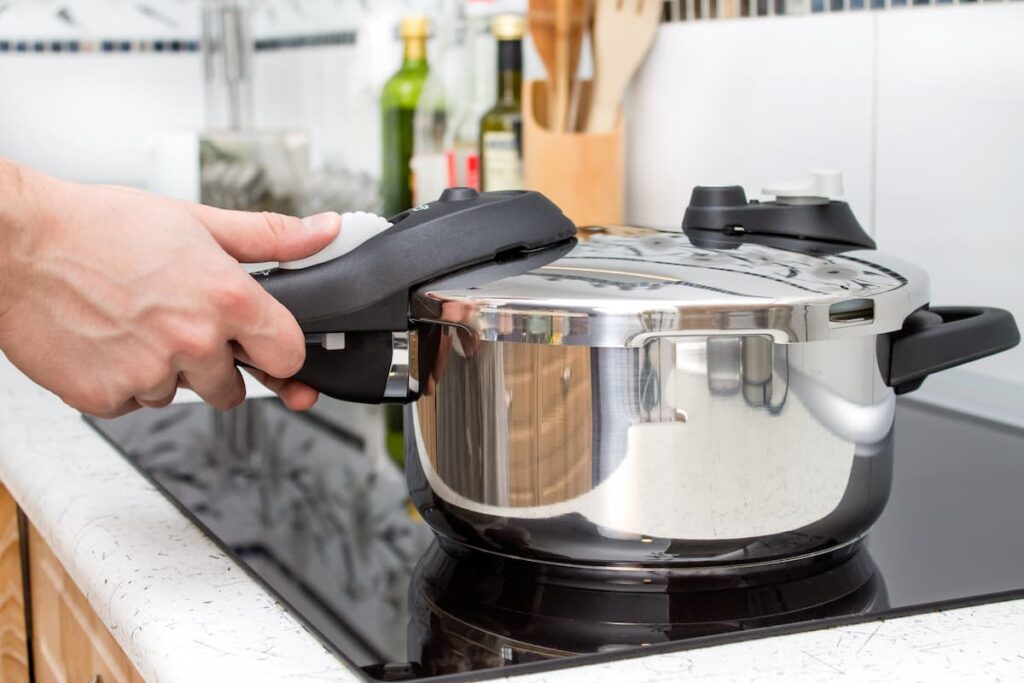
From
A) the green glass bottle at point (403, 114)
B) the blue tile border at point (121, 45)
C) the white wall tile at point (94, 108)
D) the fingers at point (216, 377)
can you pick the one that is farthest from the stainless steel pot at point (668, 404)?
the white wall tile at point (94, 108)

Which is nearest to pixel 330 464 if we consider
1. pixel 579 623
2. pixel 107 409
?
pixel 107 409

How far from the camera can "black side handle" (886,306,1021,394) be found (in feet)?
2.17

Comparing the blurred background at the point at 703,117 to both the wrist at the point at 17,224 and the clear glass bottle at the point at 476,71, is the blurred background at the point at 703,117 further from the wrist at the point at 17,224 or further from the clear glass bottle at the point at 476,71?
the wrist at the point at 17,224

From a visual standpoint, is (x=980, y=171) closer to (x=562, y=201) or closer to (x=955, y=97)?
(x=955, y=97)

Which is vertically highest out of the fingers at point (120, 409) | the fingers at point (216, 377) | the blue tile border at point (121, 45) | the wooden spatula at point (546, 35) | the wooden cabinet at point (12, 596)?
the blue tile border at point (121, 45)

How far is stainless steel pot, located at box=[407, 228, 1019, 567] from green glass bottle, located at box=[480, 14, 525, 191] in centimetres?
85

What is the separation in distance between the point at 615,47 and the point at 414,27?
1.49ft

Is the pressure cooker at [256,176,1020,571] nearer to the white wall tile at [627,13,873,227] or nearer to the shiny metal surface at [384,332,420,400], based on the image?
the shiny metal surface at [384,332,420,400]

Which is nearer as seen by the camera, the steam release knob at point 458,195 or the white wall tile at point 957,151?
the steam release knob at point 458,195

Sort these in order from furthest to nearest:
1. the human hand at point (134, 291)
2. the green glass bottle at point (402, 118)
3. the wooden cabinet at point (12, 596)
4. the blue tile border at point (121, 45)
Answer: the blue tile border at point (121, 45) < the green glass bottle at point (402, 118) < the wooden cabinet at point (12, 596) < the human hand at point (134, 291)

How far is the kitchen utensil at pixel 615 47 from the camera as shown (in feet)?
4.52

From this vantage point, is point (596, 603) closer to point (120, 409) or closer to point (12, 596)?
point (120, 409)

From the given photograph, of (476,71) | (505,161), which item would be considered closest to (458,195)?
(505,161)

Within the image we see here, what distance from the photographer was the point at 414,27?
5.79ft
